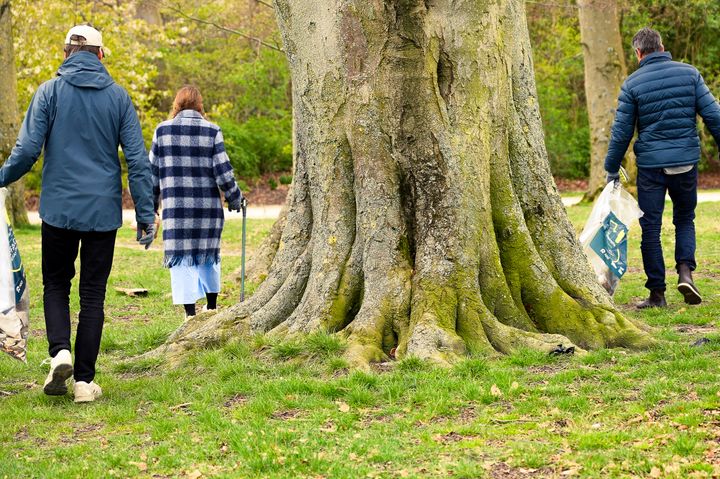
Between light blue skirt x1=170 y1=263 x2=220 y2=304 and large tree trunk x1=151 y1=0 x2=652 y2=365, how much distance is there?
1210 mm

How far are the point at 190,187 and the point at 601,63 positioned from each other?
1394 cm

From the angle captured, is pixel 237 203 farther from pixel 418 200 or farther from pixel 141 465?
pixel 141 465

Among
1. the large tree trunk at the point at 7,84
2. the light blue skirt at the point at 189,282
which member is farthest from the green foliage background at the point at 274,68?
the light blue skirt at the point at 189,282

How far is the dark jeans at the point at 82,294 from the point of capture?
18.6 feet

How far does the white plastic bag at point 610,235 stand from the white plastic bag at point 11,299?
4392mm

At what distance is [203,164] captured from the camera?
7.75m

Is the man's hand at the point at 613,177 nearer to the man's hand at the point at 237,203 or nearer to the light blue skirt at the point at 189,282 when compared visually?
the man's hand at the point at 237,203

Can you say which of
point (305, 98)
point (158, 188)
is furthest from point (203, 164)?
point (305, 98)

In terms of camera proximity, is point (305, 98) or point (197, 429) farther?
point (305, 98)

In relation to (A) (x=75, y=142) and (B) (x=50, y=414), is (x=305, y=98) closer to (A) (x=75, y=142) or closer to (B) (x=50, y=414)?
(A) (x=75, y=142)

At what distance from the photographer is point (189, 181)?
25.4 ft

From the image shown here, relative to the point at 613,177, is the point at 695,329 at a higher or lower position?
lower

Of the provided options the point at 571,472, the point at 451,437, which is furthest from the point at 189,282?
the point at 571,472

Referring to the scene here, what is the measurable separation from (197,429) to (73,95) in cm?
205
